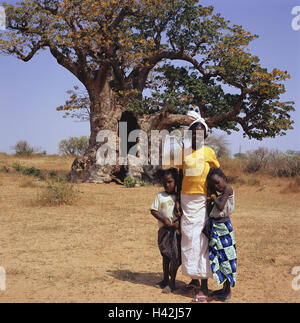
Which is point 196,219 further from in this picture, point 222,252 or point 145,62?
point 145,62

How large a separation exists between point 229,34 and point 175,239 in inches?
432

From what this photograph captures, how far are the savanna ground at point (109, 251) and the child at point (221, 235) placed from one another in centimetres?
36

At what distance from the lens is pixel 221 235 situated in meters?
3.61

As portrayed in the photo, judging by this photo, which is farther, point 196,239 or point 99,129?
point 99,129

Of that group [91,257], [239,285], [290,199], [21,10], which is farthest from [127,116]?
[239,285]

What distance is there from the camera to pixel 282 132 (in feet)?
42.5

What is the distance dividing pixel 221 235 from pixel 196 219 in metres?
0.27

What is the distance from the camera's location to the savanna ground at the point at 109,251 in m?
3.83

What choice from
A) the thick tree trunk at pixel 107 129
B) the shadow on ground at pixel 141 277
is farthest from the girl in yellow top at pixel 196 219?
the thick tree trunk at pixel 107 129

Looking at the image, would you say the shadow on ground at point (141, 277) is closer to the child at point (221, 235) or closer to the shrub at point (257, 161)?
the child at point (221, 235)

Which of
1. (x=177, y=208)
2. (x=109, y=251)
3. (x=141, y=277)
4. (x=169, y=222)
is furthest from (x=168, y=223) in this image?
(x=109, y=251)

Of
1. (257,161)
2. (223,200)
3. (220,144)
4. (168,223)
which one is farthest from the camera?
(220,144)

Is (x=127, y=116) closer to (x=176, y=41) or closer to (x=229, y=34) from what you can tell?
(x=176, y=41)

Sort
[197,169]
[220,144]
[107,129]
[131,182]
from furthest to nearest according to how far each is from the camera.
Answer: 1. [220,144]
2. [107,129]
3. [131,182]
4. [197,169]
